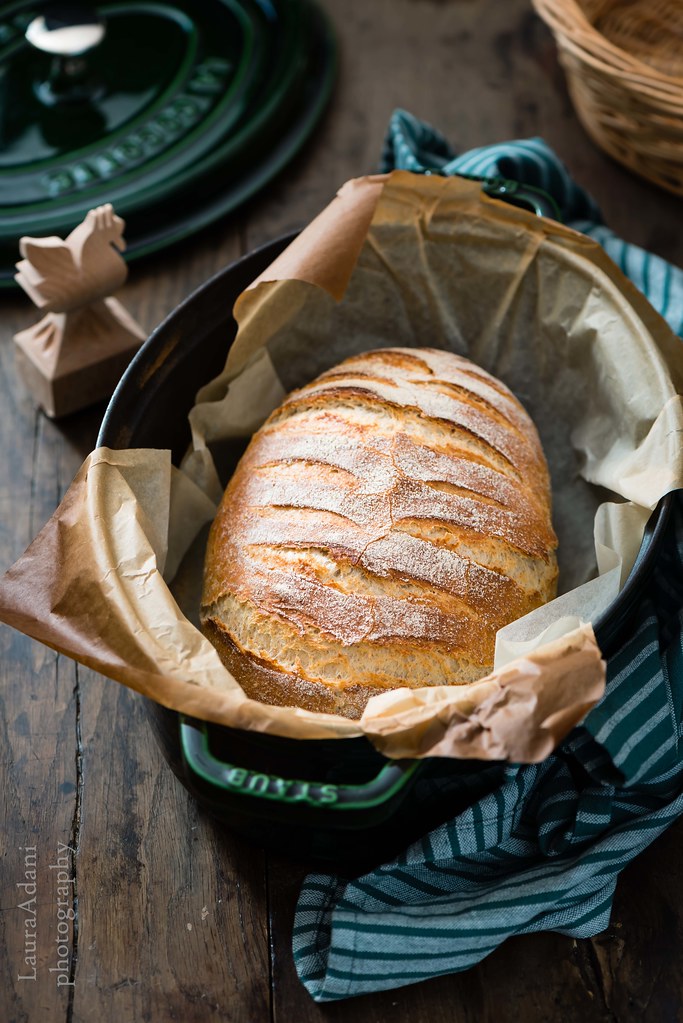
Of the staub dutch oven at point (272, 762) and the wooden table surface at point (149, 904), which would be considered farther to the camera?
the wooden table surface at point (149, 904)

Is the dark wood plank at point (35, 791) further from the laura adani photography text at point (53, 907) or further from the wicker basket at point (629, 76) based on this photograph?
the wicker basket at point (629, 76)

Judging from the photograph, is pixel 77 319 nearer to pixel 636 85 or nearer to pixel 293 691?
pixel 293 691

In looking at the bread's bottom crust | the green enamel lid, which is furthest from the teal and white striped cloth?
the green enamel lid

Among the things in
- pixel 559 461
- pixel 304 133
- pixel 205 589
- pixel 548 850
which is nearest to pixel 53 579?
pixel 205 589

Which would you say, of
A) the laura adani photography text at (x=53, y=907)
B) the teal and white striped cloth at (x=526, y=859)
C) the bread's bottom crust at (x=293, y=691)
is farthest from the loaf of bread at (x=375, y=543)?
the laura adani photography text at (x=53, y=907)

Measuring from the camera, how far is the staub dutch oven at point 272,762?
28.3 inches

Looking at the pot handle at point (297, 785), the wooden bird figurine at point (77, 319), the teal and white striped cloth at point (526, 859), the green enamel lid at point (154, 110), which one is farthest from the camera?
the green enamel lid at point (154, 110)

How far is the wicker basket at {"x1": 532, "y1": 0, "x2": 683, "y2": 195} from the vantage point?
1262mm

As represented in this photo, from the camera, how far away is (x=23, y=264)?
119 cm

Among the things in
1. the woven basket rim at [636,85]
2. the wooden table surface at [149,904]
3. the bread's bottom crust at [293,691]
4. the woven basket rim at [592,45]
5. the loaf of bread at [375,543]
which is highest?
the woven basket rim at [592,45]

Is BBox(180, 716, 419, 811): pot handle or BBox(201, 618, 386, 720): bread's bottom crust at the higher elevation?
BBox(180, 716, 419, 811): pot handle

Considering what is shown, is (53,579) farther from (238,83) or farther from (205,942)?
(238,83)

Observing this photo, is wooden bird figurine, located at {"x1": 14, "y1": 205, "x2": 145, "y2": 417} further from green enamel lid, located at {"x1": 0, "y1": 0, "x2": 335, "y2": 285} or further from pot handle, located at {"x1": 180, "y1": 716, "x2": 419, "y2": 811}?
pot handle, located at {"x1": 180, "y1": 716, "x2": 419, "y2": 811}

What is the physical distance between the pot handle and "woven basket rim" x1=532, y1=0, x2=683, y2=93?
947 mm
